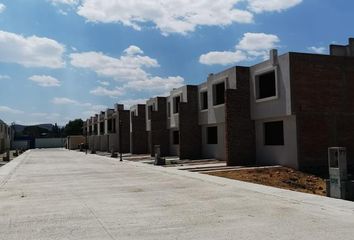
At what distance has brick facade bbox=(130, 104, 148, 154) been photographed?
53.7 m

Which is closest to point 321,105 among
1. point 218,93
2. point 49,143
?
point 218,93

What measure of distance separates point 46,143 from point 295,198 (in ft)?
427

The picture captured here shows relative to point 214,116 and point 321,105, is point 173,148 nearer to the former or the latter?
point 214,116

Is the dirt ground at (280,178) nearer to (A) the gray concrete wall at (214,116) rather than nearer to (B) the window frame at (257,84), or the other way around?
(B) the window frame at (257,84)

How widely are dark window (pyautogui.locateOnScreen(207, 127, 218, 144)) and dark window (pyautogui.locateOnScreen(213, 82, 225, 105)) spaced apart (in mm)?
2367

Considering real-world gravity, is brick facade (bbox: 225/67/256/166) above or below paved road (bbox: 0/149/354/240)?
above

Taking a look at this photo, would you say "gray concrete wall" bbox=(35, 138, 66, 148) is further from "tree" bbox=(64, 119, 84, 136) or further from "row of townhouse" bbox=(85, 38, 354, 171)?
"row of townhouse" bbox=(85, 38, 354, 171)

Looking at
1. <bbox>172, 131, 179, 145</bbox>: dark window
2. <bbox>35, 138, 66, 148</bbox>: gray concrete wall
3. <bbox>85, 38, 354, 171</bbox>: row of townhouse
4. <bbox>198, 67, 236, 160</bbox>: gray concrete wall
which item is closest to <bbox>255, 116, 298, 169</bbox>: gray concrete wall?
<bbox>85, 38, 354, 171</bbox>: row of townhouse

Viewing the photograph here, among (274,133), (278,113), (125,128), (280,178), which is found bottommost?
(280,178)

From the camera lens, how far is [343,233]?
8.78m

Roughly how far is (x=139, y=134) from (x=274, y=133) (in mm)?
28690

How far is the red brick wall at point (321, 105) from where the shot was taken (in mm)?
24906

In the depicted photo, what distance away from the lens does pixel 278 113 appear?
26.2 metres

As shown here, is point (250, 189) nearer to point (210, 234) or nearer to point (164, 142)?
point (210, 234)
